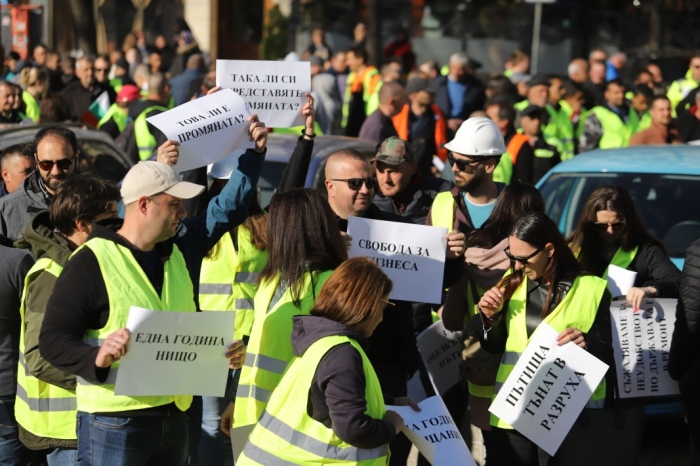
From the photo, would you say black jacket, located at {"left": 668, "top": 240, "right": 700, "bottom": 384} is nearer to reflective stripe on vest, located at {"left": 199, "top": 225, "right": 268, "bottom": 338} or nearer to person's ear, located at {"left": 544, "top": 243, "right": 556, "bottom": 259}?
person's ear, located at {"left": 544, "top": 243, "right": 556, "bottom": 259}

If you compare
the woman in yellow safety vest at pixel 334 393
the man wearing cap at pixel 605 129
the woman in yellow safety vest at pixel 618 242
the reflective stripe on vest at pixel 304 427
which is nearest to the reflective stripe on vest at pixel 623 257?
the woman in yellow safety vest at pixel 618 242

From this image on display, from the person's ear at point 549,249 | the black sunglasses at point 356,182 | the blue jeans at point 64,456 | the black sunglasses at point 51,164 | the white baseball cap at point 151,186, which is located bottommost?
the blue jeans at point 64,456

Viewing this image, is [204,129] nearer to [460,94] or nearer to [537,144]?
[537,144]

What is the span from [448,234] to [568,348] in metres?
0.92

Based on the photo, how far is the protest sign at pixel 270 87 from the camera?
652cm

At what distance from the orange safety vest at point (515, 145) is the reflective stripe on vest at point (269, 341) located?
19.0 feet

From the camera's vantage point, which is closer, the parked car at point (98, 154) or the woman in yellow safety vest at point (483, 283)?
the woman in yellow safety vest at point (483, 283)

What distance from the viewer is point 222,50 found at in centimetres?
3534

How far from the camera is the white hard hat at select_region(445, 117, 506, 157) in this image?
6941 millimetres

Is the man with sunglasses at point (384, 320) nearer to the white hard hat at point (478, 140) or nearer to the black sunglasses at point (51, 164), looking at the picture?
the white hard hat at point (478, 140)

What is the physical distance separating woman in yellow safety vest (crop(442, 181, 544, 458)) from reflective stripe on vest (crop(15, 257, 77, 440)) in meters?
1.92

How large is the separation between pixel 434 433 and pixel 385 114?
26.4 ft

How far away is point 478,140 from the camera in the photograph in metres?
6.97

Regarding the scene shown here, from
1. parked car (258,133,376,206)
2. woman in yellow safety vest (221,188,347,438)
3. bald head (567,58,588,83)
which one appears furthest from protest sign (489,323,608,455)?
bald head (567,58,588,83)
